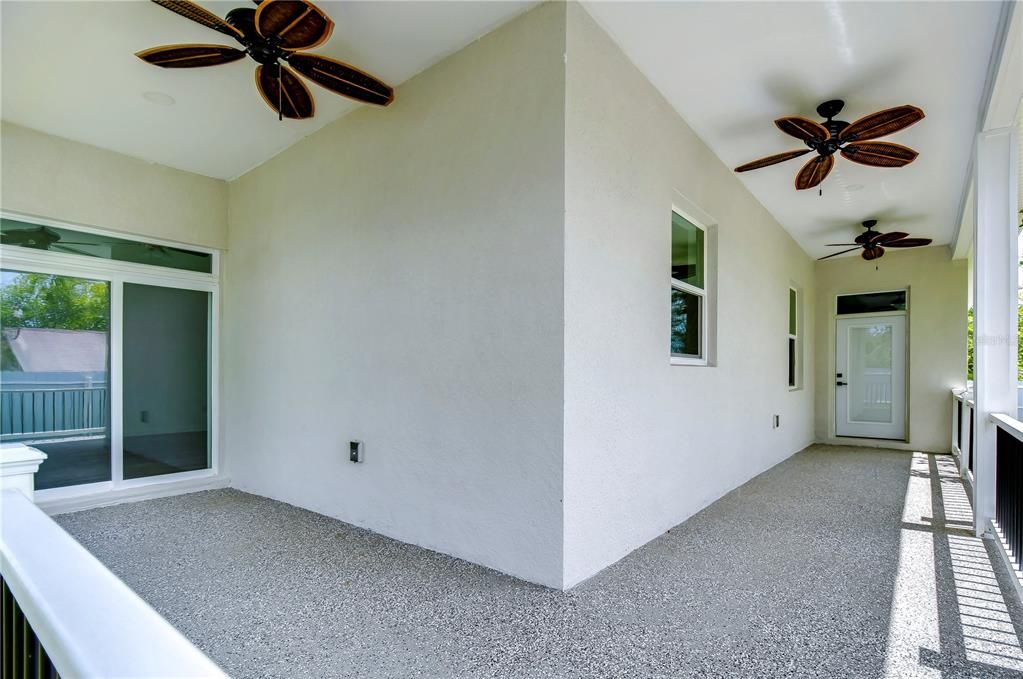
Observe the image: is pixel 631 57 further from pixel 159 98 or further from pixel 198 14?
pixel 159 98

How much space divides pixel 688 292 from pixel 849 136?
4.53 ft

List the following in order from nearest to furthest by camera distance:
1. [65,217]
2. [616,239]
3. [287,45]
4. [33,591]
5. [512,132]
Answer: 1. [33,591]
2. [287,45]
3. [512,132]
4. [616,239]
5. [65,217]

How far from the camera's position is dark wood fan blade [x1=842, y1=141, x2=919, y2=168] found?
342cm

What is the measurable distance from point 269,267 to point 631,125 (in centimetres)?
309

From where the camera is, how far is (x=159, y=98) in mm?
3416

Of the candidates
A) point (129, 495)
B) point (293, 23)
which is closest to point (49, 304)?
point (129, 495)

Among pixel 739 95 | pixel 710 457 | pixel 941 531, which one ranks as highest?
pixel 739 95

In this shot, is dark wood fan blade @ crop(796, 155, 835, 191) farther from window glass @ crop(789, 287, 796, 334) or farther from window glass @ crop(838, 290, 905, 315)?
window glass @ crop(838, 290, 905, 315)

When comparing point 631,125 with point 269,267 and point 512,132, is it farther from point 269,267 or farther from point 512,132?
point 269,267

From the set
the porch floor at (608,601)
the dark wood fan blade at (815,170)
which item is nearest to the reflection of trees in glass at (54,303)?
the porch floor at (608,601)

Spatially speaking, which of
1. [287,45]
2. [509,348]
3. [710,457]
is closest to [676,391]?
Answer: [710,457]

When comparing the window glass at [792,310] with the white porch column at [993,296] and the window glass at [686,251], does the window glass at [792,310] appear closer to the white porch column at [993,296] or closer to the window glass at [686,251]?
the window glass at [686,251]

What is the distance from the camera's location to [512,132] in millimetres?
2676

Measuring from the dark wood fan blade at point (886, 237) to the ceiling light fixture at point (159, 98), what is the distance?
6889mm
